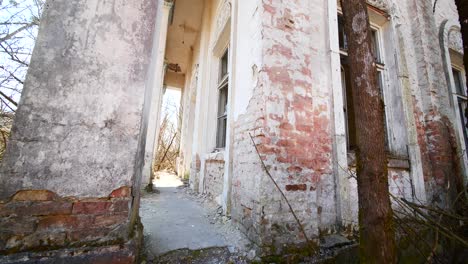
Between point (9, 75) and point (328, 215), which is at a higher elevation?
point (9, 75)

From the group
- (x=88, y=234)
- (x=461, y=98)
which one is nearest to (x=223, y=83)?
(x=88, y=234)

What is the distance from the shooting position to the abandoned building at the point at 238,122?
4.53 feet

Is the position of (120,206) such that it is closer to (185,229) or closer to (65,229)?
(65,229)

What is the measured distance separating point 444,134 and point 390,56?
1.66 m

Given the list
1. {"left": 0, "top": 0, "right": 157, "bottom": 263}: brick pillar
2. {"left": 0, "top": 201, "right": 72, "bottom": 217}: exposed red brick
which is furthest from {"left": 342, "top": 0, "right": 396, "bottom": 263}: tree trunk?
{"left": 0, "top": 201, "right": 72, "bottom": 217}: exposed red brick

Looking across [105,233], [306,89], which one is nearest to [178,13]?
[306,89]

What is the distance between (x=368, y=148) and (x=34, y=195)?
212 cm

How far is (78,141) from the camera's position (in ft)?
4.80

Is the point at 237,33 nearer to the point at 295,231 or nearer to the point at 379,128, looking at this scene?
the point at 379,128

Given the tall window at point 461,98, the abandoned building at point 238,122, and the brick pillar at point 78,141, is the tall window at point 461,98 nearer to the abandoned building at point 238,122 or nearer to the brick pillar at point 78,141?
the abandoned building at point 238,122

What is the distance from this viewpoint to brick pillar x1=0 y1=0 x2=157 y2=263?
1.32 meters

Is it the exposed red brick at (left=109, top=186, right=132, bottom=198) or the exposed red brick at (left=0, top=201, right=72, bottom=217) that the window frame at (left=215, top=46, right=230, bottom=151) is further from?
the exposed red brick at (left=0, top=201, right=72, bottom=217)

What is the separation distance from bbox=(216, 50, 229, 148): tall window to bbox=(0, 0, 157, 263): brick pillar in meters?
2.51

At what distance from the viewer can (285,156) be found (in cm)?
221
